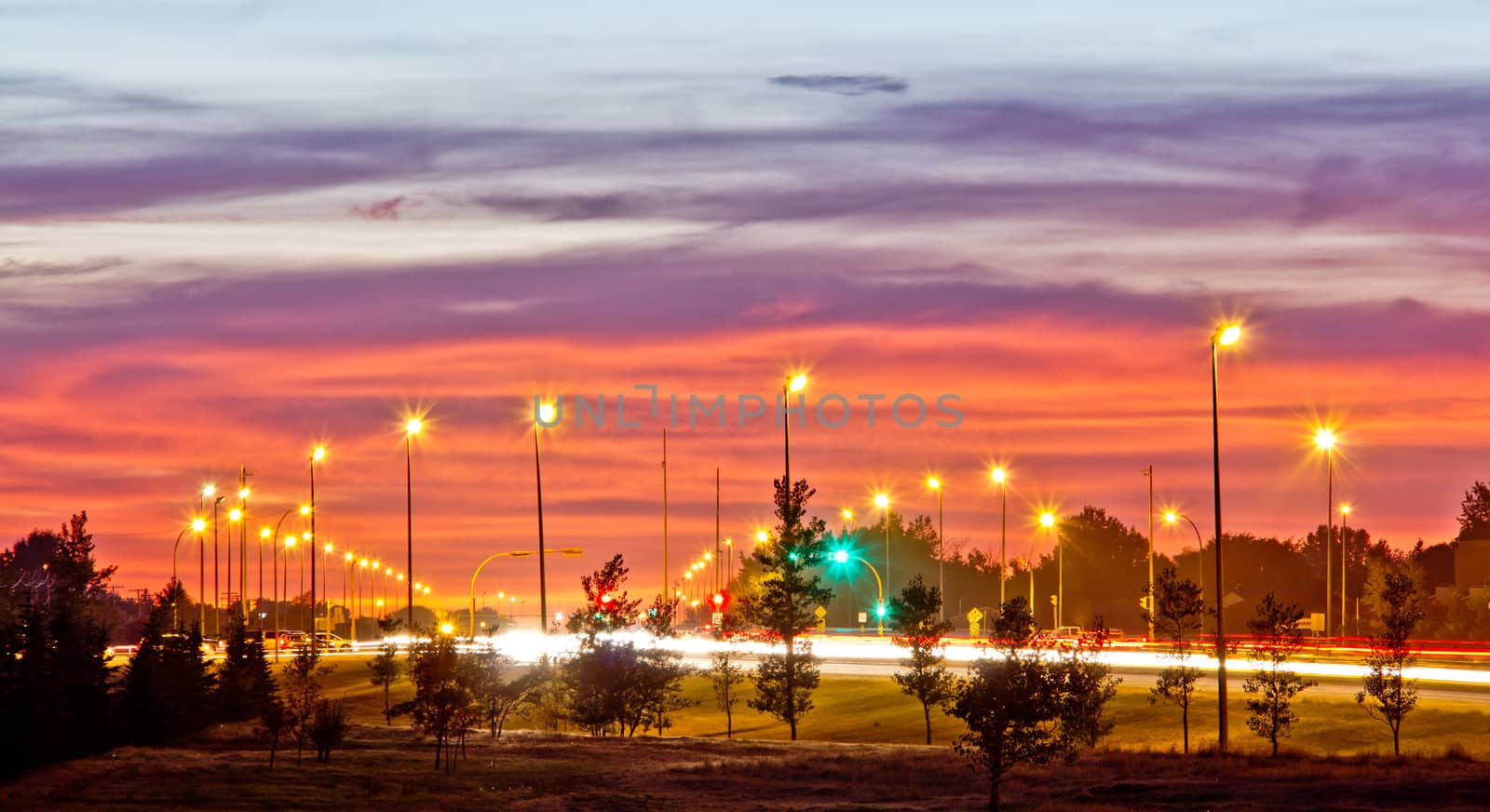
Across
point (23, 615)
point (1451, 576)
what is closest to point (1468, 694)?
point (23, 615)

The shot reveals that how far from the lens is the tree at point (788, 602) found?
56250mm

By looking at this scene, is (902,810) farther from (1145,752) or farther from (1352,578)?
(1352,578)

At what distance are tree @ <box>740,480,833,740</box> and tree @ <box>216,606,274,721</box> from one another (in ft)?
58.0

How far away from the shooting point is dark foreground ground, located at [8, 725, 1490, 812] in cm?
3431

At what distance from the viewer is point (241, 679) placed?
205 ft

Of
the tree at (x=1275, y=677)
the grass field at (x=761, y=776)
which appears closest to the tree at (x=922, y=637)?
A: the grass field at (x=761, y=776)

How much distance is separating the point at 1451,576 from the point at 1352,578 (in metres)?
14.9

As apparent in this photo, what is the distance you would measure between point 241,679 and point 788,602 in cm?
2153

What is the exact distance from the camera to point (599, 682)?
56156mm

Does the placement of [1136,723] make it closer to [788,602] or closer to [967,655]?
[788,602]

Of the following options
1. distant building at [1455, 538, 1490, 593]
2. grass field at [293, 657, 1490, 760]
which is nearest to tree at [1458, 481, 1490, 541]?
distant building at [1455, 538, 1490, 593]

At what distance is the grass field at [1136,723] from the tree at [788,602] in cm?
488

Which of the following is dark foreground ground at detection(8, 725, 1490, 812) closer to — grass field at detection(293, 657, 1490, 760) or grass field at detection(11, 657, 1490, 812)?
grass field at detection(11, 657, 1490, 812)

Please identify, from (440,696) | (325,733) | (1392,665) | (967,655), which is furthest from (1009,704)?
(967,655)
